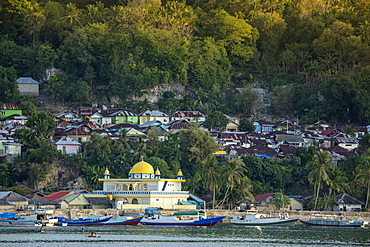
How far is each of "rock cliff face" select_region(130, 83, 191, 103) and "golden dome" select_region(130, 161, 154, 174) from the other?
33.1 metres

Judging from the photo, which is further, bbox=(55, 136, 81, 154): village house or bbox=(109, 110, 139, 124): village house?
bbox=(109, 110, 139, 124): village house

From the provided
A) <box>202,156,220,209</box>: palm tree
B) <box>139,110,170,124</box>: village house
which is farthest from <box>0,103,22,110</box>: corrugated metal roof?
<box>202,156,220,209</box>: palm tree

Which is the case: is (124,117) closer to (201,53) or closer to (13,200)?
(201,53)

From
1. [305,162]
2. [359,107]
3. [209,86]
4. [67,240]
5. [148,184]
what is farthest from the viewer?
[209,86]

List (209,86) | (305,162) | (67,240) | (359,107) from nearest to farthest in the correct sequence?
1. (67,240)
2. (305,162)
3. (359,107)
4. (209,86)

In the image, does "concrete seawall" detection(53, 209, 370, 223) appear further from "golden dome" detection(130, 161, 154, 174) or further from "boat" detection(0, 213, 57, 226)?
"golden dome" detection(130, 161, 154, 174)

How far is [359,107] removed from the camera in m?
120

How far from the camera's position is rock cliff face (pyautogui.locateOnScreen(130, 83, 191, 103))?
404 ft

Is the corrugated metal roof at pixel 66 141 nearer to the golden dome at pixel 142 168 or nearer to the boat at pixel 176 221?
the golden dome at pixel 142 168

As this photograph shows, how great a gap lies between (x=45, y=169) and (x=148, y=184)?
11364 millimetres

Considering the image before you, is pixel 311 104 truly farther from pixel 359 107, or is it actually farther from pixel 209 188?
pixel 209 188

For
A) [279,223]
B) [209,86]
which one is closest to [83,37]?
[209,86]

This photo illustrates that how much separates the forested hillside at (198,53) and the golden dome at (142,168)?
31.3 meters

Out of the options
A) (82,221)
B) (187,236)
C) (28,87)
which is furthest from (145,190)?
(28,87)
